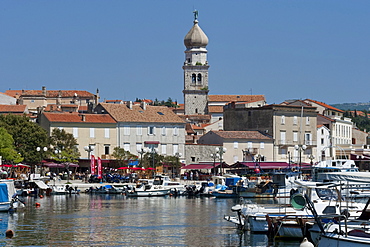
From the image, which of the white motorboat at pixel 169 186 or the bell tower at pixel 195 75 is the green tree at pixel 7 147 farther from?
the bell tower at pixel 195 75

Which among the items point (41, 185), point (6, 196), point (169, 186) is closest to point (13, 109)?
point (41, 185)

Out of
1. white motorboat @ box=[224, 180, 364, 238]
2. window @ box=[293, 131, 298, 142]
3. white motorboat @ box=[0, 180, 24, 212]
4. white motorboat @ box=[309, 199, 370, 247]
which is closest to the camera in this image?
white motorboat @ box=[309, 199, 370, 247]

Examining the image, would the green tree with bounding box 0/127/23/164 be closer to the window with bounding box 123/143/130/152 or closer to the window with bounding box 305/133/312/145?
the window with bounding box 123/143/130/152

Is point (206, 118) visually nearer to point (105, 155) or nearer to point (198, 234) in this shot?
point (105, 155)

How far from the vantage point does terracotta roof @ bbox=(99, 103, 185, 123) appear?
3743 inches

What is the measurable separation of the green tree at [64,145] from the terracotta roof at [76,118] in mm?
2466

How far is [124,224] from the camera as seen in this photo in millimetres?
42438

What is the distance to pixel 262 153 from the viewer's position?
3910 inches

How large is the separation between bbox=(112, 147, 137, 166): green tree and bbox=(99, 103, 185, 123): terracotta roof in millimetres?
5560

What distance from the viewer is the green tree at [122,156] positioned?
8812cm

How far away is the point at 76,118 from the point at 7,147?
57.9 ft

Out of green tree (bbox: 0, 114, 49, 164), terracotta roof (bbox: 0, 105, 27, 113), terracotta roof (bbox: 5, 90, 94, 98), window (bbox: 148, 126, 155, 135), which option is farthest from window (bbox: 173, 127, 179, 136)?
terracotta roof (bbox: 5, 90, 94, 98)

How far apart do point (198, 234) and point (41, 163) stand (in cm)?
4689

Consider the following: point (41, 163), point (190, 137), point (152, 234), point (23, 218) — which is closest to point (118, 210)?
point (23, 218)
